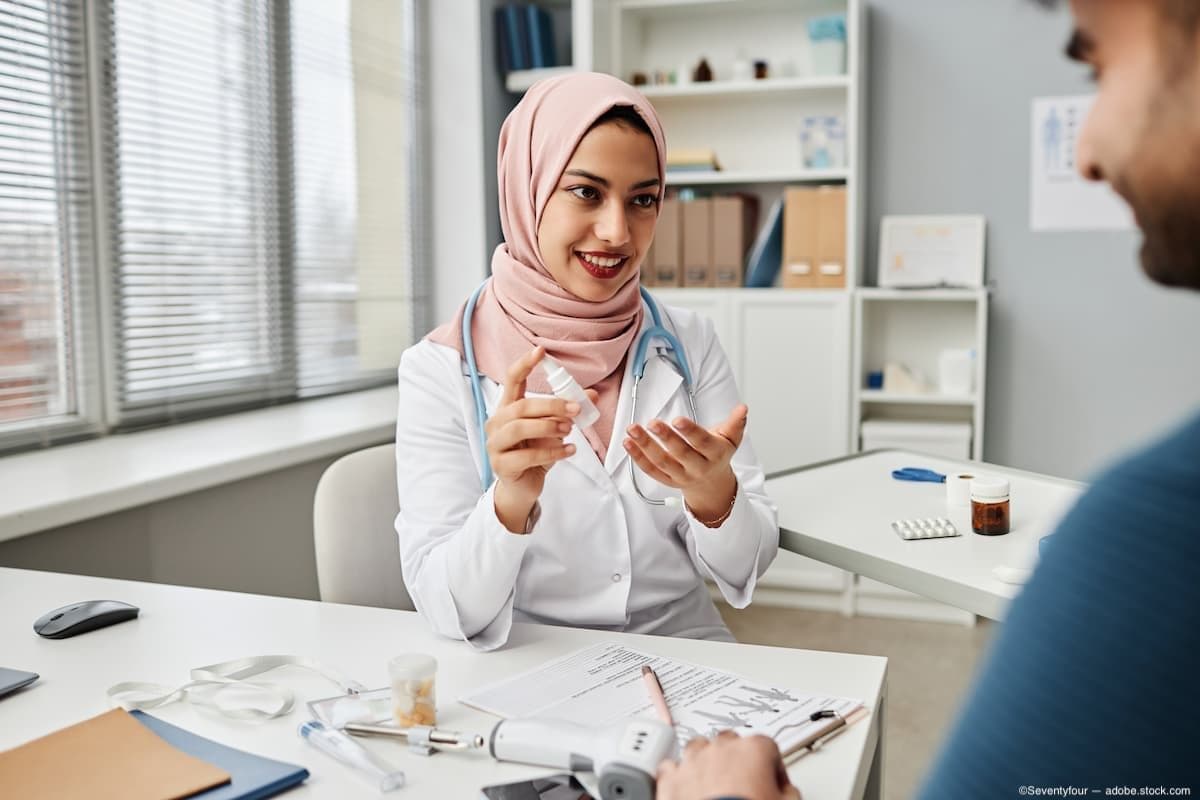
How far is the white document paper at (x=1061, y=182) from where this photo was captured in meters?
3.51

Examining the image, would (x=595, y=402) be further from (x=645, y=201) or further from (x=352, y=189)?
(x=352, y=189)

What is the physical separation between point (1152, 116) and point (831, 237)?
10.1 feet

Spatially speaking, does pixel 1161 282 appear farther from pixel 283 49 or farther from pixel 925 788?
pixel 283 49

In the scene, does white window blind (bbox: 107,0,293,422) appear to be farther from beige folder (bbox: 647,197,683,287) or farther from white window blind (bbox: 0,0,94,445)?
beige folder (bbox: 647,197,683,287)

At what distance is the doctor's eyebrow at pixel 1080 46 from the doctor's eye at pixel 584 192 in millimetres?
992

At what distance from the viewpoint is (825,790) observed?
2.85ft

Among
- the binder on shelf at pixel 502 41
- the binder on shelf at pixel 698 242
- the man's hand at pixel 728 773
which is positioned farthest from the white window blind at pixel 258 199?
the man's hand at pixel 728 773

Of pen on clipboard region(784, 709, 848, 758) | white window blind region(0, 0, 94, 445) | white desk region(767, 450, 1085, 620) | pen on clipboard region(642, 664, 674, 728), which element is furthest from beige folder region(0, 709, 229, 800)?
white window blind region(0, 0, 94, 445)

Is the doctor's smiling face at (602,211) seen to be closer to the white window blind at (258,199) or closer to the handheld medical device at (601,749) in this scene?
the handheld medical device at (601,749)

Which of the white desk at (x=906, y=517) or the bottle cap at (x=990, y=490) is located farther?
the bottle cap at (x=990, y=490)

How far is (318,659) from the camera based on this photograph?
3.85 feet

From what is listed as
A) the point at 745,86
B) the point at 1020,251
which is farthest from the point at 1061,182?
the point at 745,86

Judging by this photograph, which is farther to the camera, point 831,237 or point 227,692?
point 831,237

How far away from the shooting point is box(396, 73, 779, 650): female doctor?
1.43 meters
